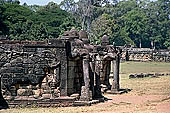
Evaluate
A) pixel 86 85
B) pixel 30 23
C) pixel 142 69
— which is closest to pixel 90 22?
pixel 30 23

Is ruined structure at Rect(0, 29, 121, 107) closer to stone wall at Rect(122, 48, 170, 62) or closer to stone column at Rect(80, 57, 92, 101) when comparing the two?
stone column at Rect(80, 57, 92, 101)

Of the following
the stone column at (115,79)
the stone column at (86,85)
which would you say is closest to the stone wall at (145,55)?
the stone column at (115,79)

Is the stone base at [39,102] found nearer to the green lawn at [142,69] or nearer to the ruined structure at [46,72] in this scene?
the ruined structure at [46,72]

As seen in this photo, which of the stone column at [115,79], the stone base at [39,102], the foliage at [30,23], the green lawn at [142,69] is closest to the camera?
the stone base at [39,102]

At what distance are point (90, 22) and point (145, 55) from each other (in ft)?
59.0

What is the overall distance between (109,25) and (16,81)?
5235 cm

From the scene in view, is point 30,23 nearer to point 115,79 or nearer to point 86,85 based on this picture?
point 115,79

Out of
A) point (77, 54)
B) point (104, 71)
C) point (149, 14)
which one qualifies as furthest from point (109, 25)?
point (77, 54)

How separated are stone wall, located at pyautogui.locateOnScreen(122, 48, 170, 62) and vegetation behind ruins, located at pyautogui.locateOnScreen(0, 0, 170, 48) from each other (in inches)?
189

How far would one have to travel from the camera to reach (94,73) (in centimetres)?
1470

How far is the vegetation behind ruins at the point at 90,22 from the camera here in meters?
49.7

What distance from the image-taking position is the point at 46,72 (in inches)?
503

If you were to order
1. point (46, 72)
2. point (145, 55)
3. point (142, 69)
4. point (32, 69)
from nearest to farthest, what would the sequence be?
point (32, 69) → point (46, 72) → point (142, 69) → point (145, 55)

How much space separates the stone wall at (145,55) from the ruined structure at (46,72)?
120 feet
